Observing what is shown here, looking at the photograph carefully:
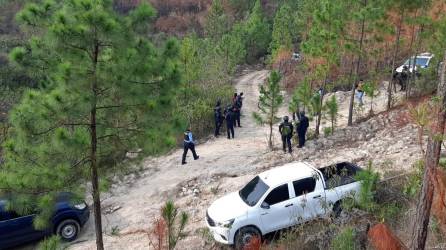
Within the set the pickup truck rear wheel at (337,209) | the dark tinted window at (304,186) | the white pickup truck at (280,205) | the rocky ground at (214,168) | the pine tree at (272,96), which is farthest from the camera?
the pine tree at (272,96)

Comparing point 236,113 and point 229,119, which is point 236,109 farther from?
point 229,119

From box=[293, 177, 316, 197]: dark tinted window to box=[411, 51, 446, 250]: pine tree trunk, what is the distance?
3935mm

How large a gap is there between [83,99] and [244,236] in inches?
182

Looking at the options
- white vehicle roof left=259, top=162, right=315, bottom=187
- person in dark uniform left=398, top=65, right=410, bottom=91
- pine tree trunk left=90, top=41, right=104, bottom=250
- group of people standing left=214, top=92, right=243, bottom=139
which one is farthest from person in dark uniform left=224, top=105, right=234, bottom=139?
pine tree trunk left=90, top=41, right=104, bottom=250

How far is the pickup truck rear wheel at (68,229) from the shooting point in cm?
1245

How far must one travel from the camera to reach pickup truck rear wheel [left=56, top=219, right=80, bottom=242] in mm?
12453

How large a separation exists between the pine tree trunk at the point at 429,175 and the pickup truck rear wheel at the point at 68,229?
9.04 metres

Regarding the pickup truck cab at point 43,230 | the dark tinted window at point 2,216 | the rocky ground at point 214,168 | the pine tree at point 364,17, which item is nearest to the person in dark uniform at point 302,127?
the rocky ground at point 214,168

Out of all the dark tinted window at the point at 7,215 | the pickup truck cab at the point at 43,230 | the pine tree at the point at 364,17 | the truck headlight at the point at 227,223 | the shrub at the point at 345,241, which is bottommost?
the pickup truck cab at the point at 43,230

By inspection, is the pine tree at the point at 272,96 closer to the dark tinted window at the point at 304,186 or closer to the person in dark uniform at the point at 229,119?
the person in dark uniform at the point at 229,119

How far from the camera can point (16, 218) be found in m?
11.9

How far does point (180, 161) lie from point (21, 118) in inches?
395

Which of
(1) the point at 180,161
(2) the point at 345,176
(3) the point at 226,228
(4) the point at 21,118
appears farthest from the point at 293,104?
(4) the point at 21,118

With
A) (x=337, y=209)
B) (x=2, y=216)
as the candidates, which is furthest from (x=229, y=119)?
(x=2, y=216)
